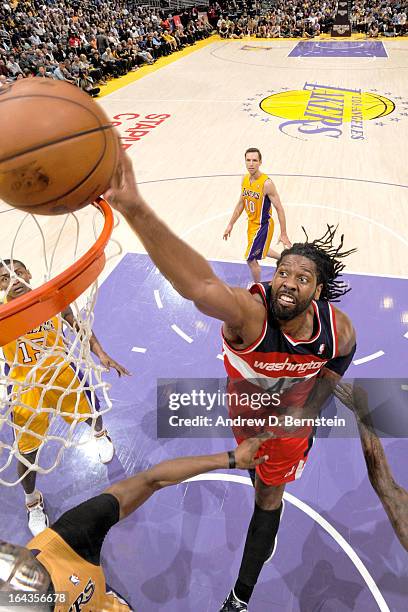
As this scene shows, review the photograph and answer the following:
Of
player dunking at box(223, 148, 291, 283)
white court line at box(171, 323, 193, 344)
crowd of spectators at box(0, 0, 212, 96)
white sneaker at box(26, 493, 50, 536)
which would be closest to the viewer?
white sneaker at box(26, 493, 50, 536)

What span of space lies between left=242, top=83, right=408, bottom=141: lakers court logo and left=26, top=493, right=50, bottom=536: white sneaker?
27.4 feet

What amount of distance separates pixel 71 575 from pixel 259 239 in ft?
12.0

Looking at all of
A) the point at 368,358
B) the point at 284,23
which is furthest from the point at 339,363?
the point at 284,23

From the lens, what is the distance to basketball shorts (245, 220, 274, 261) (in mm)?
4648

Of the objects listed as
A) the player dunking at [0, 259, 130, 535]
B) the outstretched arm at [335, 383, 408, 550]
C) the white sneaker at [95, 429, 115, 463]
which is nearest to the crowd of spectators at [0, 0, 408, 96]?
the player dunking at [0, 259, 130, 535]

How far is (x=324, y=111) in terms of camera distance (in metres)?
10.7

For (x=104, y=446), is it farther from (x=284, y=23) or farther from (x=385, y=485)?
(x=284, y=23)

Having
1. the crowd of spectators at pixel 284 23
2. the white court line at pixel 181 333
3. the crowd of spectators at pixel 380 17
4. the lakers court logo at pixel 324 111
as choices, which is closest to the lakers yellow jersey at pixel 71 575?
the white court line at pixel 181 333

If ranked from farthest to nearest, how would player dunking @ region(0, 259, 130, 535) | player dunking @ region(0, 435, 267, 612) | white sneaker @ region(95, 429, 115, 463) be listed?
white sneaker @ region(95, 429, 115, 463), player dunking @ region(0, 259, 130, 535), player dunking @ region(0, 435, 267, 612)

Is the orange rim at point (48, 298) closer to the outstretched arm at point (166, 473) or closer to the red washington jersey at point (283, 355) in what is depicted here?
the red washington jersey at point (283, 355)

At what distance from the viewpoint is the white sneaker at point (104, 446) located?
10.5 ft

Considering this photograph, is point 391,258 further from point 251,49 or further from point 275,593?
point 251,49

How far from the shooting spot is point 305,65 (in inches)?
616

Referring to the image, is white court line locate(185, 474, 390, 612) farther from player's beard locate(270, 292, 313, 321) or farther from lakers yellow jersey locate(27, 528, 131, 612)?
player's beard locate(270, 292, 313, 321)
